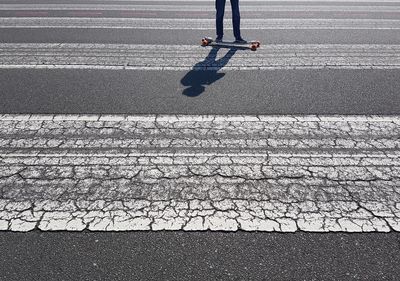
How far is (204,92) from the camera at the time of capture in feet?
21.4

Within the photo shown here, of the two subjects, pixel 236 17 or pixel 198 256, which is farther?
pixel 236 17

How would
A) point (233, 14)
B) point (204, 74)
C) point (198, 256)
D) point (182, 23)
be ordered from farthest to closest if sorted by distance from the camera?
point (182, 23), point (233, 14), point (204, 74), point (198, 256)

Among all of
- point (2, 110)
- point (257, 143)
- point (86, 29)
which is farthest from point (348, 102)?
point (86, 29)

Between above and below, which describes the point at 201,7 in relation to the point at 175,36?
above

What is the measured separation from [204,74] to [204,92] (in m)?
0.89

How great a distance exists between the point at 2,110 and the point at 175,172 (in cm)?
315

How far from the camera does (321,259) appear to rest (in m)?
3.24

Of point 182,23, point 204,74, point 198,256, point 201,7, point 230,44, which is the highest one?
point 201,7

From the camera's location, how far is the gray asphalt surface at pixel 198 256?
3104mm

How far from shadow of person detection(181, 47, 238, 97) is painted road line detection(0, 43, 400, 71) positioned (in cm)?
2

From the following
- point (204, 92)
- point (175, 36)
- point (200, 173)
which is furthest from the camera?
point (175, 36)

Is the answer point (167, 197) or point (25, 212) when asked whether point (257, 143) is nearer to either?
point (167, 197)

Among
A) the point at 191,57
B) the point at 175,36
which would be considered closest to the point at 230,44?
the point at 191,57

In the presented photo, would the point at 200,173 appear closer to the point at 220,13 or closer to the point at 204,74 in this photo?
the point at 204,74
